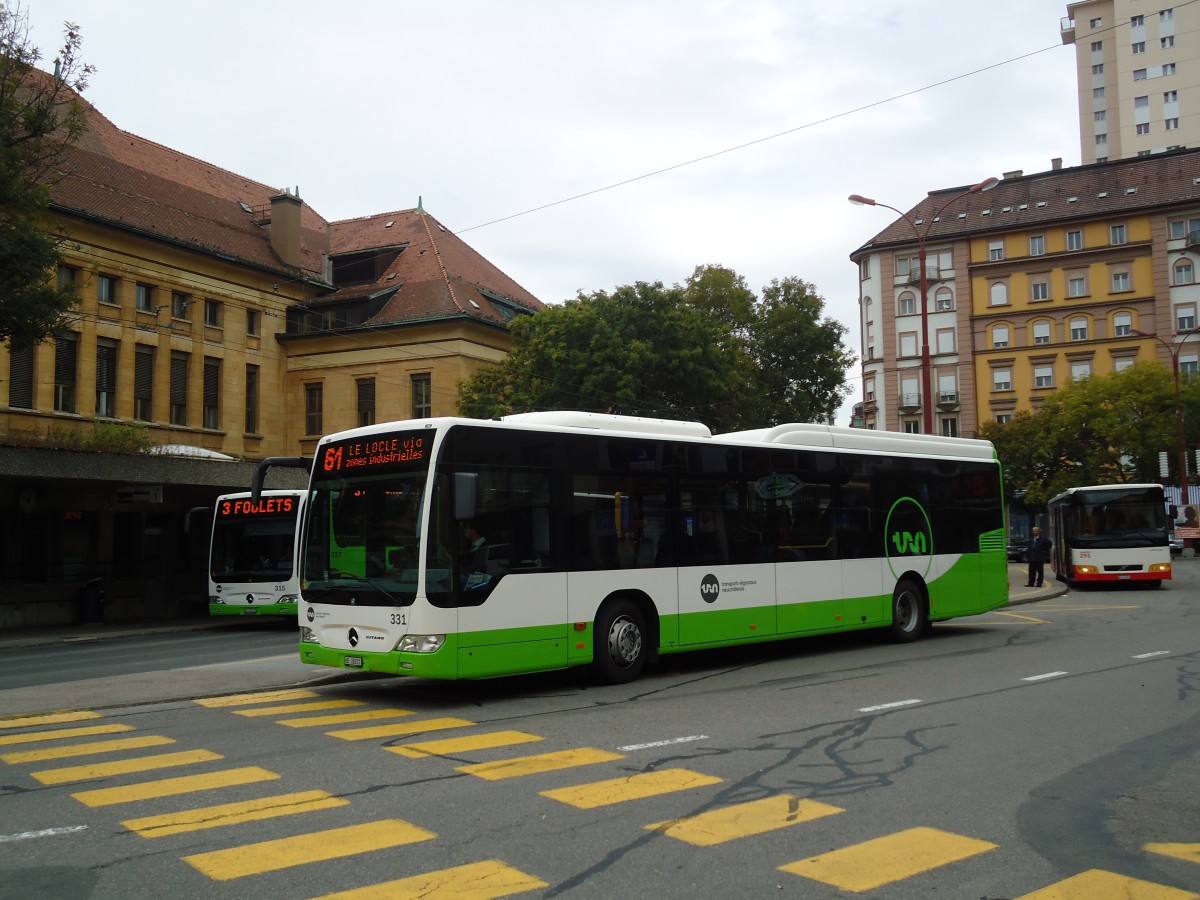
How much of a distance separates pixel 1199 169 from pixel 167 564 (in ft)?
226

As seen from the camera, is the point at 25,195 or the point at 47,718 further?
the point at 25,195

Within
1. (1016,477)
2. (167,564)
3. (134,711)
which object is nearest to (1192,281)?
(1016,477)

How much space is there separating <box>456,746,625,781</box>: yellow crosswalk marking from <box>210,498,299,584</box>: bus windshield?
55.5 ft

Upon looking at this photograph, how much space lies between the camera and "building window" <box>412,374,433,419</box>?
51.0 metres

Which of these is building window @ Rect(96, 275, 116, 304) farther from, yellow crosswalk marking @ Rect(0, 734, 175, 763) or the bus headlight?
yellow crosswalk marking @ Rect(0, 734, 175, 763)

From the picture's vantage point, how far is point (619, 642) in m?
12.5

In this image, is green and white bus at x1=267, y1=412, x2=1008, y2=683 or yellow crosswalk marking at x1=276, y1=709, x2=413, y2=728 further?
green and white bus at x1=267, y1=412, x2=1008, y2=683

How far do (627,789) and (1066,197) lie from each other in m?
77.3

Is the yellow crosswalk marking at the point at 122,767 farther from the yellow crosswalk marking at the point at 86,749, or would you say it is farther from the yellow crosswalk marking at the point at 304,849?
the yellow crosswalk marking at the point at 304,849

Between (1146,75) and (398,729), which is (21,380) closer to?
(398,729)

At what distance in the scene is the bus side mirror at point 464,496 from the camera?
10672 mm

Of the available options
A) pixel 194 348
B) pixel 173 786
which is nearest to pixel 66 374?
pixel 194 348

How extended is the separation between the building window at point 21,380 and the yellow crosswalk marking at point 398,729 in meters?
35.3

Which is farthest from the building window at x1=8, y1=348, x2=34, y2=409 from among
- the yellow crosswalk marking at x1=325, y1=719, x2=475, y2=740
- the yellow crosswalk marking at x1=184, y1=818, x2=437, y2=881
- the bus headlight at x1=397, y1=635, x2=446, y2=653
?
the yellow crosswalk marking at x1=184, y1=818, x2=437, y2=881
